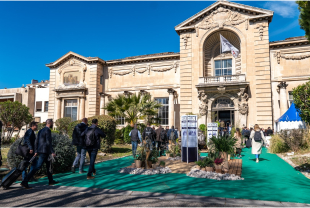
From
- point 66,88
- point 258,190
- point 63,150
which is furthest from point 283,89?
point 66,88

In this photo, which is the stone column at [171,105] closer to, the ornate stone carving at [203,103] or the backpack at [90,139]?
the ornate stone carving at [203,103]

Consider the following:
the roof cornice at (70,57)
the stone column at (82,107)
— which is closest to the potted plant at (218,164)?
the roof cornice at (70,57)

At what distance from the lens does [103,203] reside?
197 inches

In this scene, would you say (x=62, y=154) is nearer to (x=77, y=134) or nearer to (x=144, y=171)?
(x=77, y=134)

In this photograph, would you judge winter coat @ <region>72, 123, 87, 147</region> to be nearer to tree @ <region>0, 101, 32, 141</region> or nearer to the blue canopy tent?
tree @ <region>0, 101, 32, 141</region>

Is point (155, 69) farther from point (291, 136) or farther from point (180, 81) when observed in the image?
point (291, 136)

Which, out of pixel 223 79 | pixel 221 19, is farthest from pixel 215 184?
pixel 221 19

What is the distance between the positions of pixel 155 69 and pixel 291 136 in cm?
1575

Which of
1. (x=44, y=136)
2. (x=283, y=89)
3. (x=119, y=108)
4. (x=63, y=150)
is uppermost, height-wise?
(x=283, y=89)

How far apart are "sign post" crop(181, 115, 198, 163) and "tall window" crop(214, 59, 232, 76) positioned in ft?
46.3

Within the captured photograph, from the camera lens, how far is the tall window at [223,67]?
2327 centimetres

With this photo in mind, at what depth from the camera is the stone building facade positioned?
2069 cm

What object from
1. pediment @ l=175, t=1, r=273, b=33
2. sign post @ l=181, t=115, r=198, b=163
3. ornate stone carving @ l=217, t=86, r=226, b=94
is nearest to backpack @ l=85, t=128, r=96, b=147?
sign post @ l=181, t=115, r=198, b=163

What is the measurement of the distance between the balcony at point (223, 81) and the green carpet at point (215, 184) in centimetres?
1309
